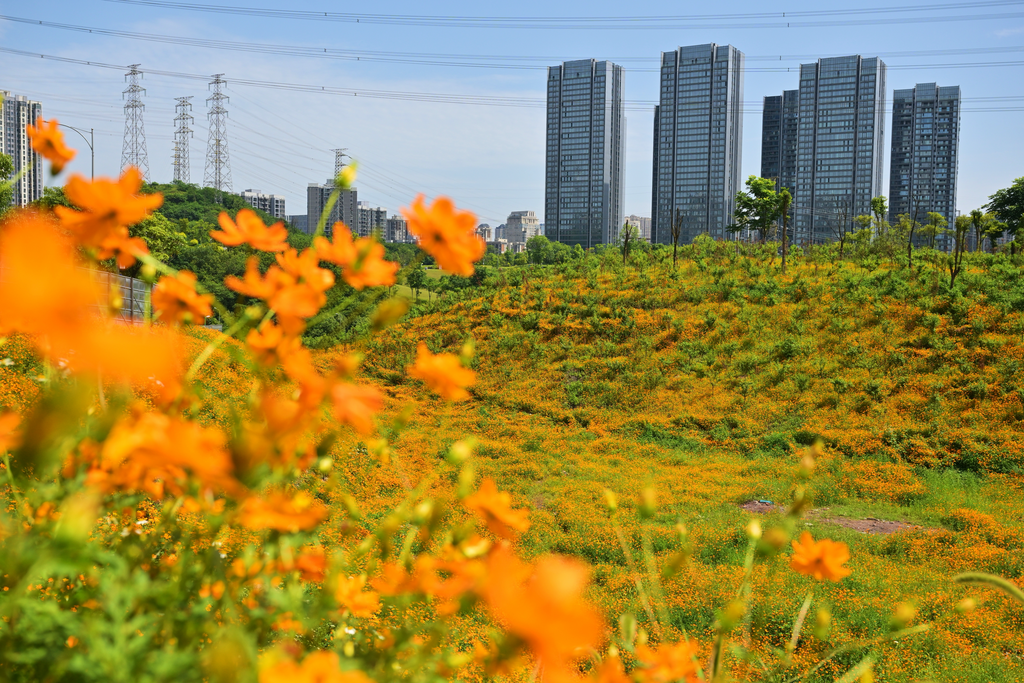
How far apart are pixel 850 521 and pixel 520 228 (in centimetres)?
9262

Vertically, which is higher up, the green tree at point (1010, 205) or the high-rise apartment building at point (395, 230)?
the high-rise apartment building at point (395, 230)

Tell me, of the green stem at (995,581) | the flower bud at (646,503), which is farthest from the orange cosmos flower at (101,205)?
the green stem at (995,581)

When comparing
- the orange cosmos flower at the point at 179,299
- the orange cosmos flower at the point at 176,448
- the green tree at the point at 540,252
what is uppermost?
the green tree at the point at 540,252

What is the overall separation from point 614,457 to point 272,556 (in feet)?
21.7

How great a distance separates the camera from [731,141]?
2016 inches

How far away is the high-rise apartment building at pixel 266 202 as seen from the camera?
233 ft

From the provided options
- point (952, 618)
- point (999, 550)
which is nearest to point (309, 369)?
point (952, 618)

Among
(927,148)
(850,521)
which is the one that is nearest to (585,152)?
(927,148)

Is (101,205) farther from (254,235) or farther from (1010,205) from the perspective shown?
(1010,205)

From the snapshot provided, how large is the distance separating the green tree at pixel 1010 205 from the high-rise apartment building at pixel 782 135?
32894mm

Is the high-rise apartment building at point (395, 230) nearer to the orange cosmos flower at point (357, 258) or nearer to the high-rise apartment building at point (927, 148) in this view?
the high-rise apartment building at point (927, 148)

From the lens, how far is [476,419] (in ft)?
27.2

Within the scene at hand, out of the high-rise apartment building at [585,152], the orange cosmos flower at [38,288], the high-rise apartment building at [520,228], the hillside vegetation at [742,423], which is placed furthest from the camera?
the high-rise apartment building at [520,228]

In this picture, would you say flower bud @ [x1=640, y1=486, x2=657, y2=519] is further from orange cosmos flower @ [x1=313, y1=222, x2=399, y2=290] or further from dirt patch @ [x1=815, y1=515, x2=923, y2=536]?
dirt patch @ [x1=815, y1=515, x2=923, y2=536]
